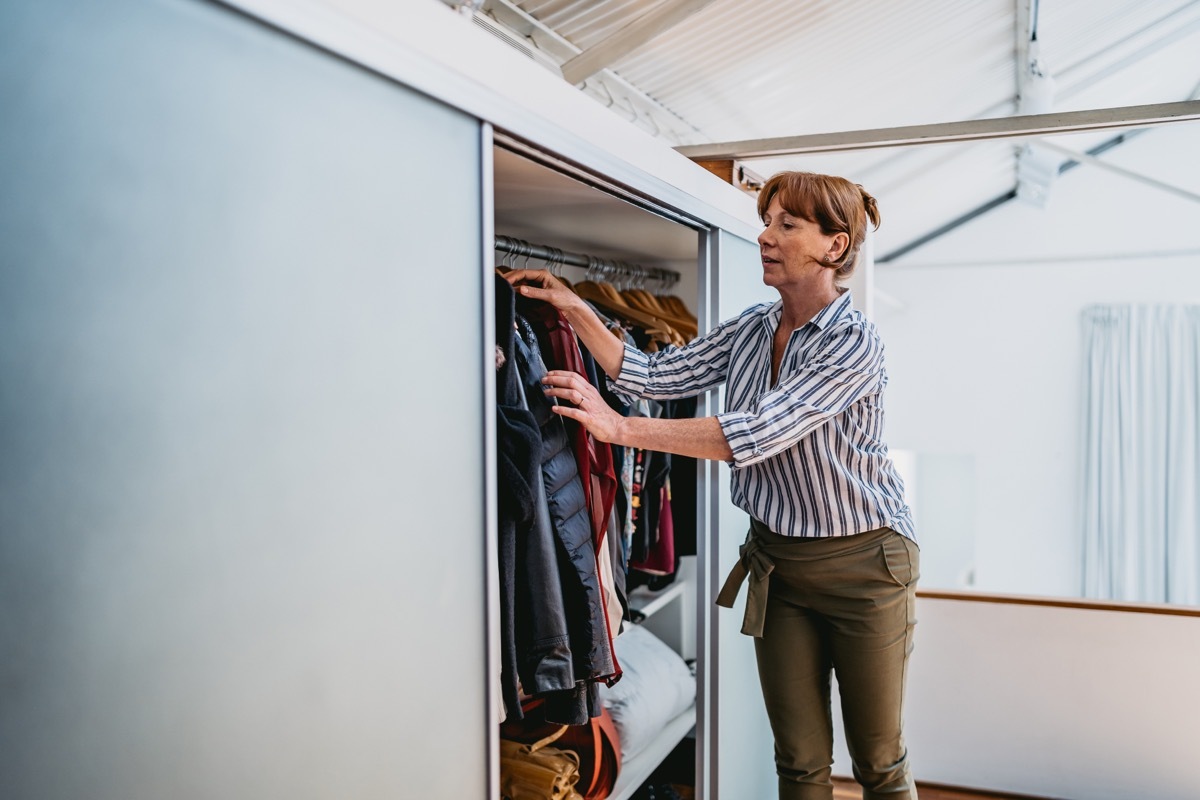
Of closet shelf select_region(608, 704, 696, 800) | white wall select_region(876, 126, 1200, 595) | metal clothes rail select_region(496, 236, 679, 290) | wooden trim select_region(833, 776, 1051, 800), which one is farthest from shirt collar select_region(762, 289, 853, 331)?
white wall select_region(876, 126, 1200, 595)

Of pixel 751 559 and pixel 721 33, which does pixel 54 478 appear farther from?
pixel 721 33

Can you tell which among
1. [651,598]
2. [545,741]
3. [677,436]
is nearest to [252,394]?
[677,436]

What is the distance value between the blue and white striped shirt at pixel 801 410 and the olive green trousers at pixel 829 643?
63 mm

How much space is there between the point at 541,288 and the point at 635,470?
0.58 meters

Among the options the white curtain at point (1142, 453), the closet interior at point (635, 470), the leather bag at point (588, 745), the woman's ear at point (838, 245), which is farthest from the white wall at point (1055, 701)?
the white curtain at point (1142, 453)

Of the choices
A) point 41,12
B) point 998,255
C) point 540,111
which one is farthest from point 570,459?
point 998,255

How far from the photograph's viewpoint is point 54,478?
77cm

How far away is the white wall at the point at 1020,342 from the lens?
6.47 meters

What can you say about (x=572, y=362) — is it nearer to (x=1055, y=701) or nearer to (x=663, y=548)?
(x=663, y=548)

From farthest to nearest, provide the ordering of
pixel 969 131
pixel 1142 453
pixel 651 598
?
pixel 1142 453 → pixel 651 598 → pixel 969 131

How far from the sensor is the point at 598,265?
2.44 meters

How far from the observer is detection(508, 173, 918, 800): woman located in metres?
1.63

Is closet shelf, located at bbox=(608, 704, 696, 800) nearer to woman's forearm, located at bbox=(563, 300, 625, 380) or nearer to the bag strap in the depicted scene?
the bag strap

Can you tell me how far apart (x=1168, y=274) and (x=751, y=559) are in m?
5.89
